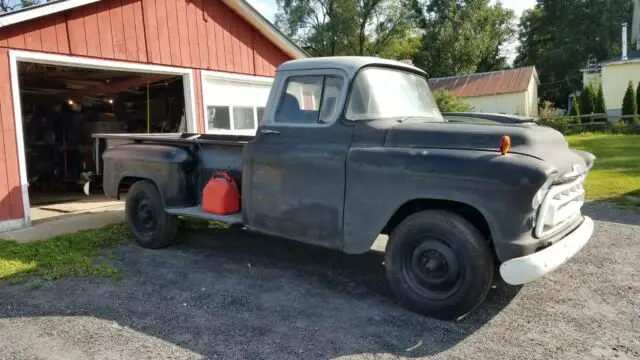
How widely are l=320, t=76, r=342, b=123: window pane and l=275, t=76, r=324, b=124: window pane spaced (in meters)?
0.07

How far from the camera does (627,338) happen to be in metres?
3.50

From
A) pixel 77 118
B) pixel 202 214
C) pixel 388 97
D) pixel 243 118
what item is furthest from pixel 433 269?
pixel 77 118

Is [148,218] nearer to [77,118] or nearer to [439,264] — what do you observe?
[439,264]

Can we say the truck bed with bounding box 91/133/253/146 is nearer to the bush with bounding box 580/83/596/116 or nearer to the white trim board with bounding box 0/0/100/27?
the white trim board with bounding box 0/0/100/27

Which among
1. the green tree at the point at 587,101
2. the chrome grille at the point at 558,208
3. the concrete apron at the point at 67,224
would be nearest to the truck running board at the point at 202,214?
the concrete apron at the point at 67,224

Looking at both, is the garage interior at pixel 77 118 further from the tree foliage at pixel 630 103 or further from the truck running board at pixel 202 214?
the tree foliage at pixel 630 103

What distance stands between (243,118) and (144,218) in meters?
5.78

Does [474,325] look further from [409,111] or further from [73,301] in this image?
[73,301]

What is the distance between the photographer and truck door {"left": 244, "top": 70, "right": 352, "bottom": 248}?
14.3 ft

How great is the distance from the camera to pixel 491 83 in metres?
38.3

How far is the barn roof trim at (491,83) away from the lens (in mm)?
36781

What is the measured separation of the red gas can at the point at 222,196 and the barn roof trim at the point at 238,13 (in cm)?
422

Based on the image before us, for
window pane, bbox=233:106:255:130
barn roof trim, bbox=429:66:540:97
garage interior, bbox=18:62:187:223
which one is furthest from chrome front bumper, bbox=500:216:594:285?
barn roof trim, bbox=429:66:540:97

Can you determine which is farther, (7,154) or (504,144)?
(7,154)
